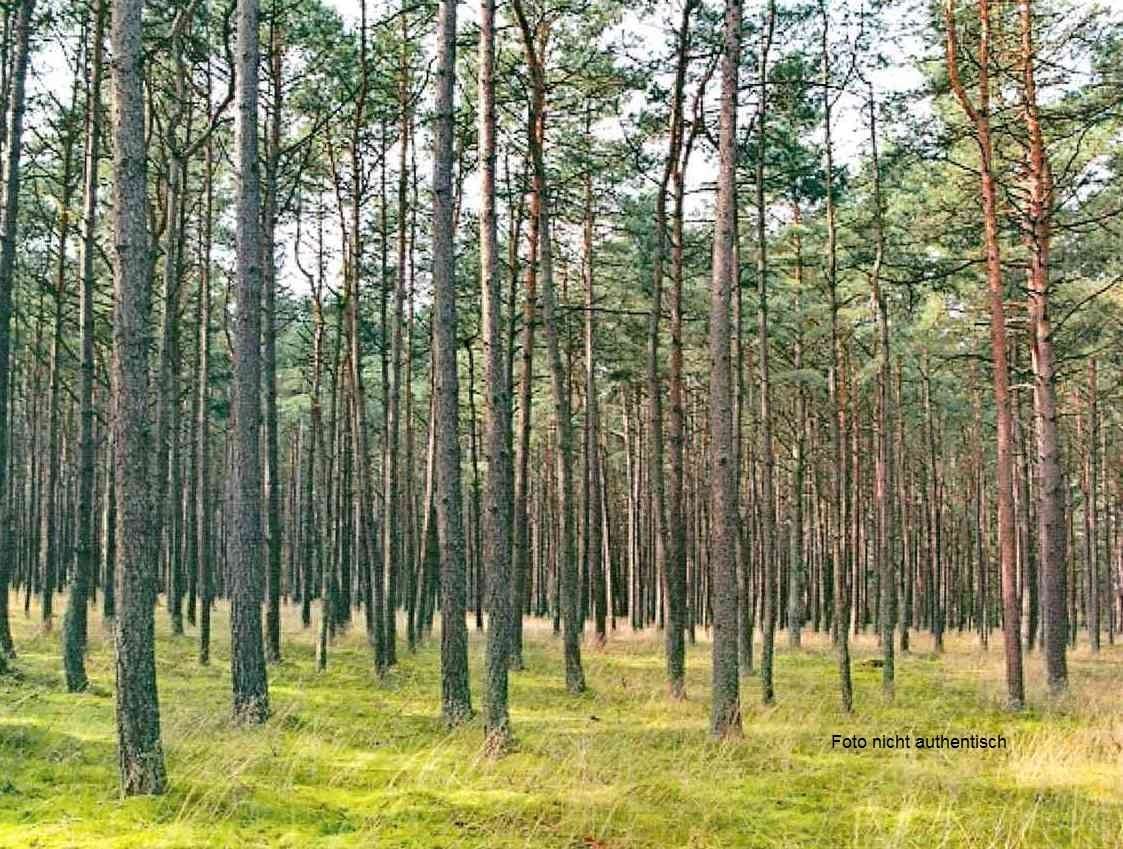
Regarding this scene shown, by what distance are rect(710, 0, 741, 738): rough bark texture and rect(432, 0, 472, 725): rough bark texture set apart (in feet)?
9.28

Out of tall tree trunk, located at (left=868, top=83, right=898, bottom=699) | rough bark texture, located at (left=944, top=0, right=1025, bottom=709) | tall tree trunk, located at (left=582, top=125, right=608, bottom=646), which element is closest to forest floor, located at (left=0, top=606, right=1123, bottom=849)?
tall tree trunk, located at (left=868, top=83, right=898, bottom=699)

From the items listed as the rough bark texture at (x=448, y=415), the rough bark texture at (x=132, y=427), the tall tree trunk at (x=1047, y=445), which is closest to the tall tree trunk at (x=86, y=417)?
the rough bark texture at (x=448, y=415)

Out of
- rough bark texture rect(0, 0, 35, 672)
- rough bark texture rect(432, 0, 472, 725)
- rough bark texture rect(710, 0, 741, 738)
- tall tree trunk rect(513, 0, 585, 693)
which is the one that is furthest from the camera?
tall tree trunk rect(513, 0, 585, 693)

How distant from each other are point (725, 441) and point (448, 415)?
3.08 m

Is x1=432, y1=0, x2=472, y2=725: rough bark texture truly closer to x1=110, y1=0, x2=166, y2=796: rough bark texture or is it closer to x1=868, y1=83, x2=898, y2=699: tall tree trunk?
x1=110, y1=0, x2=166, y2=796: rough bark texture

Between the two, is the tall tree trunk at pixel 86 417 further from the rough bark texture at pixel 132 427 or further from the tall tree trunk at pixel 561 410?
the tall tree trunk at pixel 561 410

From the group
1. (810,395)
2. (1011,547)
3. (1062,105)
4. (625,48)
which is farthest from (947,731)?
(810,395)

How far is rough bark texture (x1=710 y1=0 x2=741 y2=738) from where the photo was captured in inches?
427

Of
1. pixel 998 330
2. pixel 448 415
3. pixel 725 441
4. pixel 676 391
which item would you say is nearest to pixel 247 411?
pixel 448 415

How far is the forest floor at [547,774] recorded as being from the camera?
271 inches

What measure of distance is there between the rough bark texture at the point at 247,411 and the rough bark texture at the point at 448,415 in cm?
196

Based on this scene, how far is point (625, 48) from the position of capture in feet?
54.1

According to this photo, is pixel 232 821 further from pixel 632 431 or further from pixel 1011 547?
pixel 632 431

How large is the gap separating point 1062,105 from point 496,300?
15.1 m
